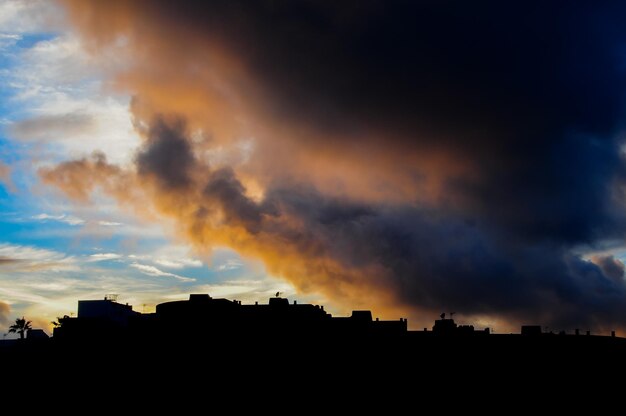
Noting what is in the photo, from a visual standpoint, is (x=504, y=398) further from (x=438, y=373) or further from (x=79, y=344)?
(x=79, y=344)

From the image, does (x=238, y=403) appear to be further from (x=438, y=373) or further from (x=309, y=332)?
(x=438, y=373)

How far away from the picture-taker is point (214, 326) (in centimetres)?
10869

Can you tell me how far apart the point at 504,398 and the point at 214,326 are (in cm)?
4562

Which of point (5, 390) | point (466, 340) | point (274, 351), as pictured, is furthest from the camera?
point (466, 340)

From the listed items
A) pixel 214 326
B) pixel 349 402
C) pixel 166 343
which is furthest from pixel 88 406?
pixel 349 402

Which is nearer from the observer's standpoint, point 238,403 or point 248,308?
point 238,403

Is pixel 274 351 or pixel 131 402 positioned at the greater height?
pixel 274 351

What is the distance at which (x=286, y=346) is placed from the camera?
110438 mm

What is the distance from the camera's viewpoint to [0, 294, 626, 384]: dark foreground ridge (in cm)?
10844

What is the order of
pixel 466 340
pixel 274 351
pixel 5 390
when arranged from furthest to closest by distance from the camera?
pixel 466 340
pixel 274 351
pixel 5 390

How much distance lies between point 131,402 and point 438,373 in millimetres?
46773

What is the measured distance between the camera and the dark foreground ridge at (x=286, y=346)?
108 meters

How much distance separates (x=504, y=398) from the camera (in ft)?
366

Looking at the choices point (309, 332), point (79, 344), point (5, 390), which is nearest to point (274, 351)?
point (309, 332)
